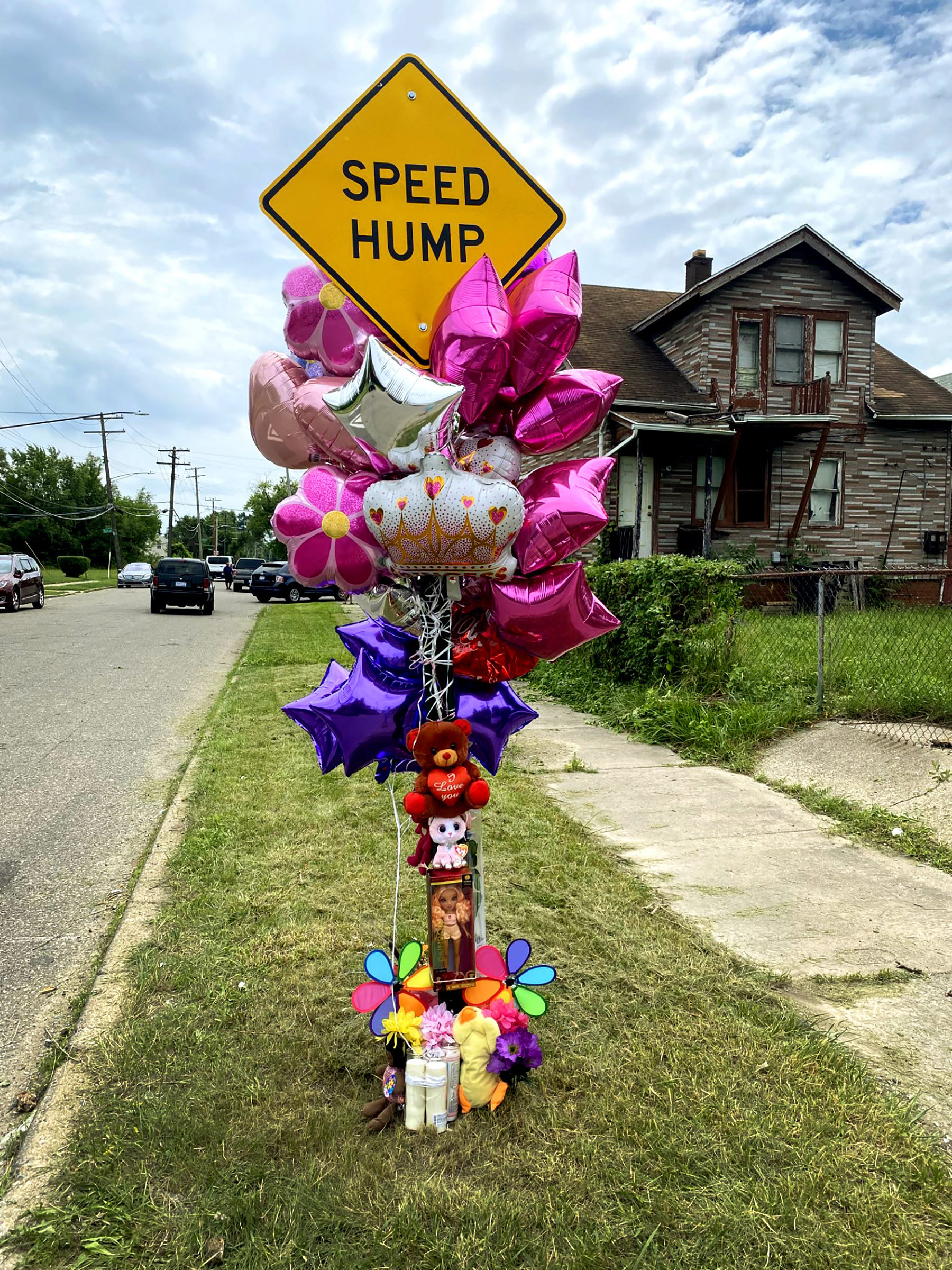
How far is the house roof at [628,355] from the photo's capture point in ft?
55.5

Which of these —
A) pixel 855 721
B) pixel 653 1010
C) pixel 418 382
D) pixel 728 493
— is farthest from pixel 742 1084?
pixel 728 493

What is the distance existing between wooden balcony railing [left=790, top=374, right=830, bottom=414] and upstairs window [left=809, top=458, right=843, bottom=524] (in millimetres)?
1271

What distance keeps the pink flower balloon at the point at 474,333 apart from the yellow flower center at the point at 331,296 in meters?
0.34

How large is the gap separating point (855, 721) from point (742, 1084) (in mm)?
4929

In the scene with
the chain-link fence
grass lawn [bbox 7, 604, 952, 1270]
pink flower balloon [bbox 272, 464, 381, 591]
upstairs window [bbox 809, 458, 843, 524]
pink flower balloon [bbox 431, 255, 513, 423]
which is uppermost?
upstairs window [bbox 809, 458, 843, 524]

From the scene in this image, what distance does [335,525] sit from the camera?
8.04 feet

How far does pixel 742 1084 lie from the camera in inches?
99.0

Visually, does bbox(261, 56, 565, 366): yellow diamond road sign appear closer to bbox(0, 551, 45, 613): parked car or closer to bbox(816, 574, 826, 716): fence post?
bbox(816, 574, 826, 716): fence post

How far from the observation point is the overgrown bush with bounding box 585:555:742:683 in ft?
27.2

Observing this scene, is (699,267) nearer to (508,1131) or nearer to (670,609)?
(670,609)

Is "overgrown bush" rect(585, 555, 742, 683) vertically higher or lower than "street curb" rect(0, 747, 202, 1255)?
higher

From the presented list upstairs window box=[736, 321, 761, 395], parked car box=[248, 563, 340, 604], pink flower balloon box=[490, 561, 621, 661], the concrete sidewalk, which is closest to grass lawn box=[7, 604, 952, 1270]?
the concrete sidewalk

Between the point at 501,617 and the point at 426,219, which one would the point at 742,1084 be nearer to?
the point at 501,617

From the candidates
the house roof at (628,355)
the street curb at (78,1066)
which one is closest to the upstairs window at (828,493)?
the house roof at (628,355)
